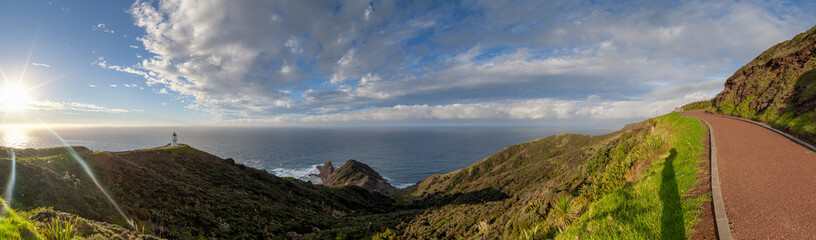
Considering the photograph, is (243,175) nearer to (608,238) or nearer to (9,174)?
(9,174)

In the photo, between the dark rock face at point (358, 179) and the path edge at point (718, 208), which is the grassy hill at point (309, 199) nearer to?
the path edge at point (718, 208)

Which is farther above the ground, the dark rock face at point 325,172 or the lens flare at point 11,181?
the lens flare at point 11,181

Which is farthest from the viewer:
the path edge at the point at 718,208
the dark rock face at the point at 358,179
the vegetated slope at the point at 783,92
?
the dark rock face at the point at 358,179

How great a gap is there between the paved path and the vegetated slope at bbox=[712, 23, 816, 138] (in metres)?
5.45

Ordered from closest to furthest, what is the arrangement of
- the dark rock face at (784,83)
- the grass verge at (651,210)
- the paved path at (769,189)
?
the paved path at (769,189)
the grass verge at (651,210)
the dark rock face at (784,83)

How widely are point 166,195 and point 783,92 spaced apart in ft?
160

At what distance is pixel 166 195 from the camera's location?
21.6 metres

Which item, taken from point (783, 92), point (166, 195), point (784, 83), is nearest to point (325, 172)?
point (166, 195)

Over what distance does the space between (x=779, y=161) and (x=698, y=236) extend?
26.3 ft

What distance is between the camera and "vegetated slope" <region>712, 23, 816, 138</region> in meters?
14.0

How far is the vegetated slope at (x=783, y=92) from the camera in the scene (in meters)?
14.0

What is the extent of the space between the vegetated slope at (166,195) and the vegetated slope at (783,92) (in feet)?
117

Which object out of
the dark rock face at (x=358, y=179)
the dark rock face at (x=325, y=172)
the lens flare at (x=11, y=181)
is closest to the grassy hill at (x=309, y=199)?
the lens flare at (x=11, y=181)

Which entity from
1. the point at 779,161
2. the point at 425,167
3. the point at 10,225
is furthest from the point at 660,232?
the point at 425,167
